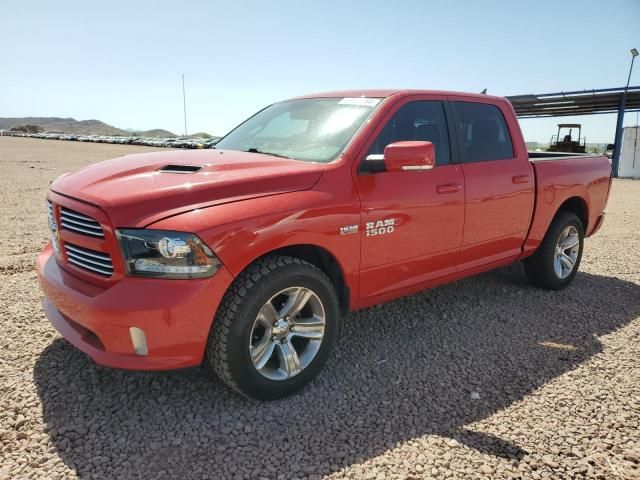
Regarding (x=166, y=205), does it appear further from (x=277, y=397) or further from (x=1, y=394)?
(x=1, y=394)

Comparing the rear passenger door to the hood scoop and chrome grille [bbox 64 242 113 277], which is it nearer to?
the hood scoop

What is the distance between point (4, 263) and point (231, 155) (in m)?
3.40

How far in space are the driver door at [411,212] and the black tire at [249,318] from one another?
20.7 inches

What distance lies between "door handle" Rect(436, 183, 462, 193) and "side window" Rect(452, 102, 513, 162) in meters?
0.30

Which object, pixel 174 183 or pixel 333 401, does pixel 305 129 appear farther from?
pixel 333 401

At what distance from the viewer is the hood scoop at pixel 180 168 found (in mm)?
2922

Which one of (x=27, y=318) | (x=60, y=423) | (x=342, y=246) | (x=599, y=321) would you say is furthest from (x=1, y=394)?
(x=599, y=321)

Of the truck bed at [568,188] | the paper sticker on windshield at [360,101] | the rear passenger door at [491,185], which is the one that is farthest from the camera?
the truck bed at [568,188]

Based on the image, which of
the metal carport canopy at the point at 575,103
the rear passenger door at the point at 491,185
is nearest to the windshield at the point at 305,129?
the rear passenger door at the point at 491,185

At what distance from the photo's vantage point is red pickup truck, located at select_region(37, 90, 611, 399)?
97.3 inches

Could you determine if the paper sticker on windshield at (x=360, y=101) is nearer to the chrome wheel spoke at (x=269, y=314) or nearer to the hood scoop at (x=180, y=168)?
the hood scoop at (x=180, y=168)

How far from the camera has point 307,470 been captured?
2.40 m

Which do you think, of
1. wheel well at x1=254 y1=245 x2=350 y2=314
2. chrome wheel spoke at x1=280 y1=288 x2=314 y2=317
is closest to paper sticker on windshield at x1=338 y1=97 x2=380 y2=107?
wheel well at x1=254 y1=245 x2=350 y2=314

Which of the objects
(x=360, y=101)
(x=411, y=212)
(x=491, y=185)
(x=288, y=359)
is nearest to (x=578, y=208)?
(x=491, y=185)
